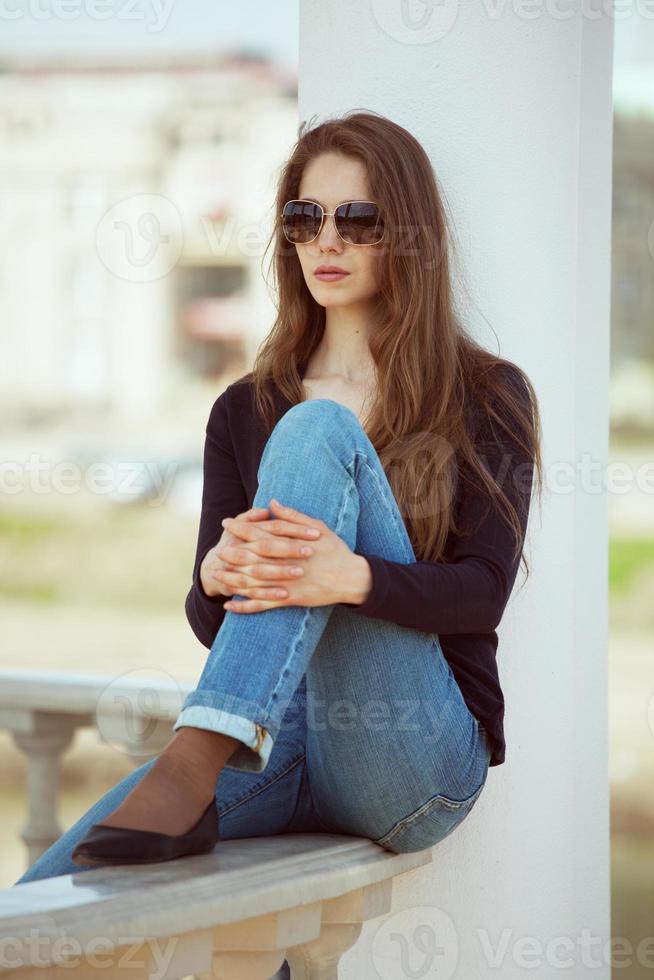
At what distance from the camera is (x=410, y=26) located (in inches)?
73.0

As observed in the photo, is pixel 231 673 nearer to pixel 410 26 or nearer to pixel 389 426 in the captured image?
pixel 389 426

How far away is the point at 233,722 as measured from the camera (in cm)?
134

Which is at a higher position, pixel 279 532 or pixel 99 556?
pixel 279 532

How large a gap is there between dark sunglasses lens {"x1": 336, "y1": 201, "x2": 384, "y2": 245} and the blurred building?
11.8 meters

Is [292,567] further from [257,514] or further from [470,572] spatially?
[470,572]

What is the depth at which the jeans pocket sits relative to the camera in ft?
5.05

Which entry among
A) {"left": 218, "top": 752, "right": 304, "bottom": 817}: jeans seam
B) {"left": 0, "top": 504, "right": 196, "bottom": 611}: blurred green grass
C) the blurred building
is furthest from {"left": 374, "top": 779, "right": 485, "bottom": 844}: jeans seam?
the blurred building

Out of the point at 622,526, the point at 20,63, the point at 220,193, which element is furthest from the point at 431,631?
the point at 20,63

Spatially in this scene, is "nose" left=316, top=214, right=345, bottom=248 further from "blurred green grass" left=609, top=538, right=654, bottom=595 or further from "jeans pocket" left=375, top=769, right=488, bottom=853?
"blurred green grass" left=609, top=538, right=654, bottom=595

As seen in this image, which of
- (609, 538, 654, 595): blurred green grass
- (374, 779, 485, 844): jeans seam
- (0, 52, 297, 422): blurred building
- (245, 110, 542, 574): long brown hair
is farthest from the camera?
(0, 52, 297, 422): blurred building

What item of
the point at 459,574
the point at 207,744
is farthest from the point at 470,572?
the point at 207,744

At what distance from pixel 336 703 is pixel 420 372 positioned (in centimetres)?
52

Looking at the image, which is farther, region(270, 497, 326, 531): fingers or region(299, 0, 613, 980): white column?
region(299, 0, 613, 980): white column

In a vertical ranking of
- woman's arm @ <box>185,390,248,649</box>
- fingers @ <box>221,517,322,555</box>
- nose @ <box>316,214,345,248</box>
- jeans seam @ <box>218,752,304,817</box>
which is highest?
nose @ <box>316,214,345,248</box>
